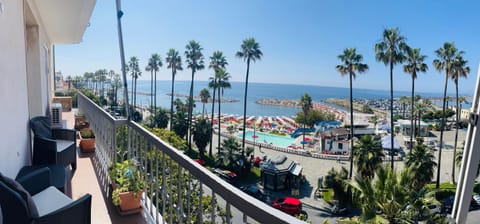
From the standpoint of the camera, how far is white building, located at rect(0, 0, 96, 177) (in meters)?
2.28

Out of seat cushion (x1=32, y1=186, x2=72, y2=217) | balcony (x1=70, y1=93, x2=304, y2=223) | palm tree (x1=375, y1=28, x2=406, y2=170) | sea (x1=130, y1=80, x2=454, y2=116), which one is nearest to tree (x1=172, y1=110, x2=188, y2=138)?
sea (x1=130, y1=80, x2=454, y2=116)

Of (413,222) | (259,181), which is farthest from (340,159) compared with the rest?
(413,222)

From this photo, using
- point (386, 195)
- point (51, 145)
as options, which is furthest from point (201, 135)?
point (51, 145)

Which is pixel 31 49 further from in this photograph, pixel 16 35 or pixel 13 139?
pixel 13 139

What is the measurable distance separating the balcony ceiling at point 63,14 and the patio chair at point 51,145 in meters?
1.74

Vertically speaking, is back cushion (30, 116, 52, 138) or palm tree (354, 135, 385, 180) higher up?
back cushion (30, 116, 52, 138)

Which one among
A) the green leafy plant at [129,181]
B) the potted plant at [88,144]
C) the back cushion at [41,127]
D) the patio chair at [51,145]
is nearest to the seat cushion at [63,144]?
the patio chair at [51,145]

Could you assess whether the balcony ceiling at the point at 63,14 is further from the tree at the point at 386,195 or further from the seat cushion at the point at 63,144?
the tree at the point at 386,195

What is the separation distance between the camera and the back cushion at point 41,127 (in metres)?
3.20

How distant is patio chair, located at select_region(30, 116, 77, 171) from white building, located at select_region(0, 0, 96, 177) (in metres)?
0.10

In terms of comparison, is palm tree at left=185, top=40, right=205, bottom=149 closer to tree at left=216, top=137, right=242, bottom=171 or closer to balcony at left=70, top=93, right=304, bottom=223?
tree at left=216, top=137, right=242, bottom=171

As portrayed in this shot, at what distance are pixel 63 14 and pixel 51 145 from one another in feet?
9.92

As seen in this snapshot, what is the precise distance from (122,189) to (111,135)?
0.94m

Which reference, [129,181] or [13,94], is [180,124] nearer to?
[13,94]
